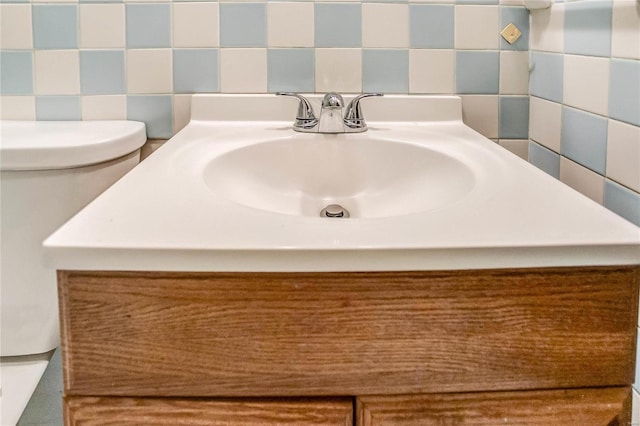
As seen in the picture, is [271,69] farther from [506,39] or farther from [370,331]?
[370,331]

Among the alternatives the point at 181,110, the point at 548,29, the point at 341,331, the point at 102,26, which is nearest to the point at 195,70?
the point at 181,110

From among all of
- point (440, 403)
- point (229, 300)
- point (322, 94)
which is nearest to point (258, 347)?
point (229, 300)

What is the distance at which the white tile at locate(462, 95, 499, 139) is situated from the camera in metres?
1.19

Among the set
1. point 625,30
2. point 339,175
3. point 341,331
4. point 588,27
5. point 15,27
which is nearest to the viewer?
point 341,331

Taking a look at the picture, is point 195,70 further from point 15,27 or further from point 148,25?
point 15,27

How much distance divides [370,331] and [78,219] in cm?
31

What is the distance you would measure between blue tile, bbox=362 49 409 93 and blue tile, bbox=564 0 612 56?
29 centimetres

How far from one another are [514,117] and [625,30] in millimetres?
394

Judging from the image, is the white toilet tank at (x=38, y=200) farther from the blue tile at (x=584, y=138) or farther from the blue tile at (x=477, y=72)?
the blue tile at (x=584, y=138)

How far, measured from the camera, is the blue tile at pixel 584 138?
34.6 inches

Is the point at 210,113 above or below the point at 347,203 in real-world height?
above

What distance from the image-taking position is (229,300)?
581mm

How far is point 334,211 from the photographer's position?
3.13 feet

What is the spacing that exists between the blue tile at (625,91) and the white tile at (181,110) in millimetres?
705
